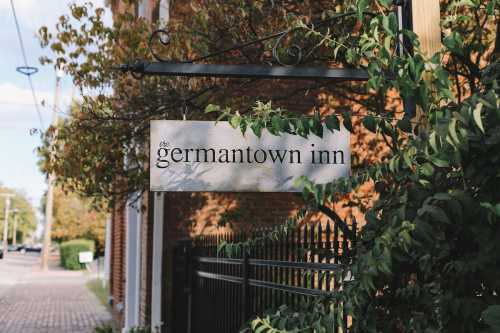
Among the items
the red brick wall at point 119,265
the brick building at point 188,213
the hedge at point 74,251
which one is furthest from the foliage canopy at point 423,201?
the hedge at point 74,251

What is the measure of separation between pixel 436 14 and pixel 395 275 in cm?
152

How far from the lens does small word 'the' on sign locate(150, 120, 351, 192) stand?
3.75 meters

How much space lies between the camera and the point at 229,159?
3.82 m

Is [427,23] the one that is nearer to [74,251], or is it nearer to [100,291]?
[100,291]

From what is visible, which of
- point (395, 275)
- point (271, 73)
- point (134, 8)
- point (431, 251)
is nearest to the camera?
point (431, 251)

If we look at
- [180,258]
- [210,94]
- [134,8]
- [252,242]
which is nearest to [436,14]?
[252,242]

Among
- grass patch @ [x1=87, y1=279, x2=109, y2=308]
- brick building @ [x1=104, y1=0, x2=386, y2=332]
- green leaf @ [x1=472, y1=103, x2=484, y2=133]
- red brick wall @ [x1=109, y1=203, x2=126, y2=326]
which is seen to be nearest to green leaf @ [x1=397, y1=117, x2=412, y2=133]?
green leaf @ [x1=472, y1=103, x2=484, y2=133]

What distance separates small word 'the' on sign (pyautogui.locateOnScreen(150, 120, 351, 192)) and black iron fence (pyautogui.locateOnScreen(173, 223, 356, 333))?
0.37 metres

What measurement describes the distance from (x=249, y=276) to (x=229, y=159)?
6.78 feet

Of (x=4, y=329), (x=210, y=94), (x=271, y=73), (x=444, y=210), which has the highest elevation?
(x=210, y=94)

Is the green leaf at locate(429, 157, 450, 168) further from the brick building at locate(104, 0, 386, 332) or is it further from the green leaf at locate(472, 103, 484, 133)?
the brick building at locate(104, 0, 386, 332)

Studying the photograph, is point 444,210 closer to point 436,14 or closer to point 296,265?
point 436,14

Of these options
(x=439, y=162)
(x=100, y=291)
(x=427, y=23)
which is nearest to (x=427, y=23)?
(x=427, y=23)

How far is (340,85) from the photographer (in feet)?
27.3
